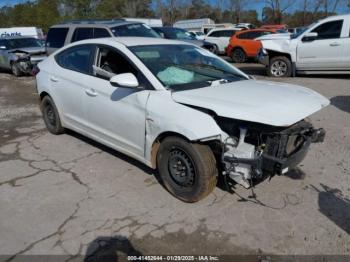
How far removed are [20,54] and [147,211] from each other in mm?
12843

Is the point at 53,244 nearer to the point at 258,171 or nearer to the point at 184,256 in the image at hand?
the point at 184,256

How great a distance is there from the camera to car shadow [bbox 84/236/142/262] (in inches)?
120

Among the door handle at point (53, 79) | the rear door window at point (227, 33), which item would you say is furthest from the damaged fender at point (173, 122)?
the rear door window at point (227, 33)

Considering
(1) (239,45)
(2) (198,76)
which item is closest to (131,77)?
(2) (198,76)

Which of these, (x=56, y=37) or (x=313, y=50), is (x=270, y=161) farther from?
(x=56, y=37)

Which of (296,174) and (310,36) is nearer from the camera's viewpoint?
(296,174)

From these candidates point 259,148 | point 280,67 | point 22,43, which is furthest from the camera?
point 22,43

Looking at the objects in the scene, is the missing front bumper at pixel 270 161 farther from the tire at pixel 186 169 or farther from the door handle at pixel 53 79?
the door handle at pixel 53 79

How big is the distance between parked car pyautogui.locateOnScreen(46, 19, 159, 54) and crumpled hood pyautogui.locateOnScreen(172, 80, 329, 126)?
240 inches

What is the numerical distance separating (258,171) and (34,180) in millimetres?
2803

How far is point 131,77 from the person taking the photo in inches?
153

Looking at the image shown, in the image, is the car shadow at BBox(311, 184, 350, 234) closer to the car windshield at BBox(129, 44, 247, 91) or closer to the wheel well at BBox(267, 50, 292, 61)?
the car windshield at BBox(129, 44, 247, 91)

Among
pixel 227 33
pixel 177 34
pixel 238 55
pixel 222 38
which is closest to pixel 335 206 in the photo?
pixel 177 34

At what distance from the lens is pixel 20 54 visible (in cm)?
1437
